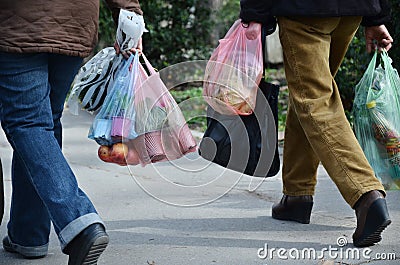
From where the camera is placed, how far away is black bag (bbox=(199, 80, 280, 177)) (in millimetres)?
4035

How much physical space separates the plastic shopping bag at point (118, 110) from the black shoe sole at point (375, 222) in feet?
3.68

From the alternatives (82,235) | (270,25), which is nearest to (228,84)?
(270,25)

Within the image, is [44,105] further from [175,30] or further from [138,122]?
[175,30]

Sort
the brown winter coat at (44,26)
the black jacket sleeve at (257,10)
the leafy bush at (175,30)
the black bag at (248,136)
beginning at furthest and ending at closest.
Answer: the leafy bush at (175,30) → the black bag at (248,136) → the black jacket sleeve at (257,10) → the brown winter coat at (44,26)

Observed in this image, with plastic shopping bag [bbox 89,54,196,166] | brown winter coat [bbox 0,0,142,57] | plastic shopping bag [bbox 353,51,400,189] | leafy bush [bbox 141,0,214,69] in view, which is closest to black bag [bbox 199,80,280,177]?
plastic shopping bag [bbox 89,54,196,166]

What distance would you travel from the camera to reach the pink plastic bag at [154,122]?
366cm

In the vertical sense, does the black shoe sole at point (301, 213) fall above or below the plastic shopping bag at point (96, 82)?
below

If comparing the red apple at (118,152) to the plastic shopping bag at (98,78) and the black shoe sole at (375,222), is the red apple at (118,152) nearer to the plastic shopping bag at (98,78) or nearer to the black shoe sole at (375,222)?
the plastic shopping bag at (98,78)

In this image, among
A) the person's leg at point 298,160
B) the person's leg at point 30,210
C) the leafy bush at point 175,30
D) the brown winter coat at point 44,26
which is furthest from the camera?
the leafy bush at point 175,30

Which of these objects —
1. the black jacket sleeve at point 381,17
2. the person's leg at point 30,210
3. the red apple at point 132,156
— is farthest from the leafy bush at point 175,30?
the person's leg at point 30,210

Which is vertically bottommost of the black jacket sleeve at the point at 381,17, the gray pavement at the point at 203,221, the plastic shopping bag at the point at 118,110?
the gray pavement at the point at 203,221

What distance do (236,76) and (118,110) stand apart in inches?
25.9

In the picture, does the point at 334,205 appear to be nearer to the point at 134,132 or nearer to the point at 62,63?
the point at 134,132

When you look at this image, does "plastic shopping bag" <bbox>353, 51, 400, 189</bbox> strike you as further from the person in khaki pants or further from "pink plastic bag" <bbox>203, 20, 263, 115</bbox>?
"pink plastic bag" <bbox>203, 20, 263, 115</bbox>
